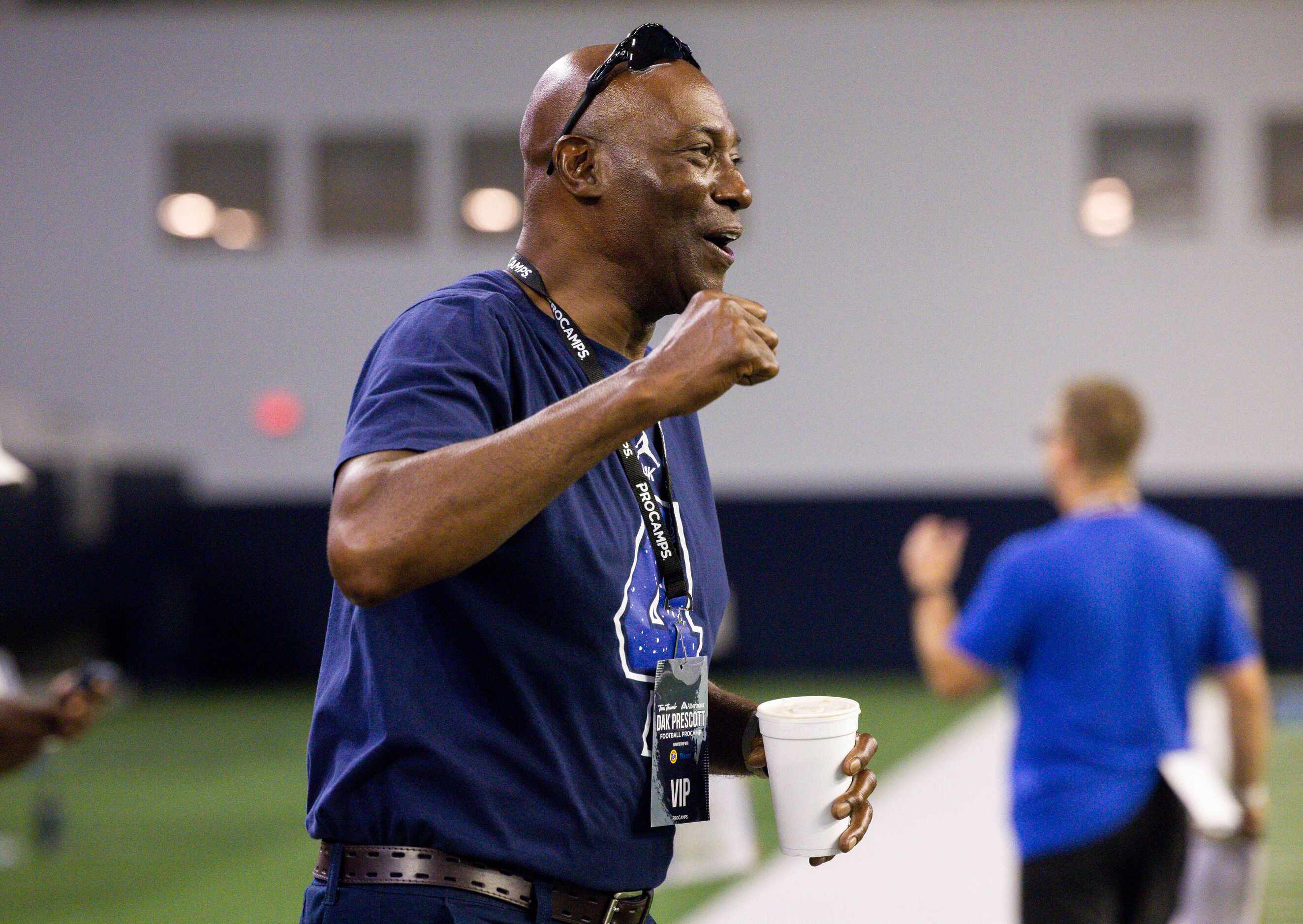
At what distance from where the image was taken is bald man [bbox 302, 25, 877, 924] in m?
1.75

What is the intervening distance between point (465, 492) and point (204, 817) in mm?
7864

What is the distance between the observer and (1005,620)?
416cm

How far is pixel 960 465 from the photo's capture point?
15641mm

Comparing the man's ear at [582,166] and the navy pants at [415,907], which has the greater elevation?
the man's ear at [582,166]

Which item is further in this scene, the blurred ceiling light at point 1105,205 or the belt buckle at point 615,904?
the blurred ceiling light at point 1105,205

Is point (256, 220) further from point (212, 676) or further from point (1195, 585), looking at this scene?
point (1195, 585)

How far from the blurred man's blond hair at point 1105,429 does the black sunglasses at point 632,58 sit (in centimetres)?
236

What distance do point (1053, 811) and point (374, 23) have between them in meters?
13.7

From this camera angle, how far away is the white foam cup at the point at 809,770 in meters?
2.20

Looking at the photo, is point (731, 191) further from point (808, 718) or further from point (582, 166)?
point (808, 718)

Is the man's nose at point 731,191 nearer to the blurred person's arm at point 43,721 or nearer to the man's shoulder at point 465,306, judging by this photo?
the man's shoulder at point 465,306

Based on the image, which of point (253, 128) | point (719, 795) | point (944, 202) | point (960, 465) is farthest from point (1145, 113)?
point (719, 795)

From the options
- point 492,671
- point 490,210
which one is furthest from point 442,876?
point 490,210

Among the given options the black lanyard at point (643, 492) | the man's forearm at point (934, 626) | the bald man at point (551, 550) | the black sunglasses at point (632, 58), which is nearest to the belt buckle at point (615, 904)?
the bald man at point (551, 550)
